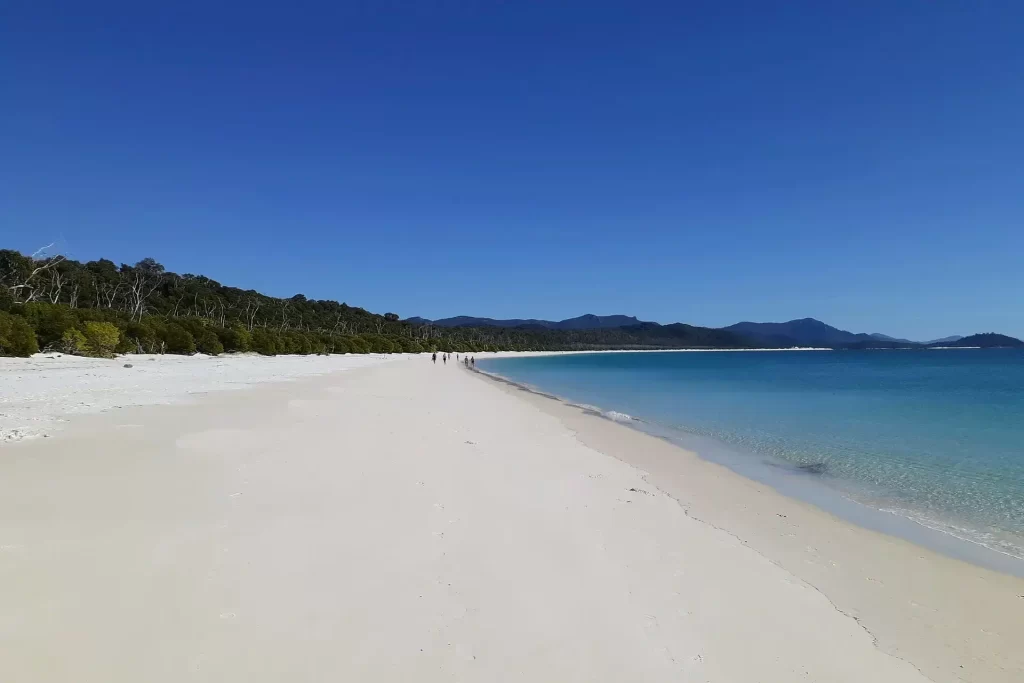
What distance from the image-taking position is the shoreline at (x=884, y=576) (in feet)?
12.6

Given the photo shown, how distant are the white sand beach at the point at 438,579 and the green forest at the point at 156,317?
23.5 meters

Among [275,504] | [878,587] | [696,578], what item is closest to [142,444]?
[275,504]

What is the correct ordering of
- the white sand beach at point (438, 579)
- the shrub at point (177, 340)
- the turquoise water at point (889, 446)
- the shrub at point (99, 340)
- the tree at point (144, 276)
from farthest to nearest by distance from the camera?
the tree at point (144, 276) < the shrub at point (177, 340) < the shrub at point (99, 340) < the turquoise water at point (889, 446) < the white sand beach at point (438, 579)

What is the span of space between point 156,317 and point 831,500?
157 feet

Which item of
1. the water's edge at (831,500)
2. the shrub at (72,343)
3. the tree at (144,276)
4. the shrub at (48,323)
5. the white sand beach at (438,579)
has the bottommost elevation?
the water's edge at (831,500)

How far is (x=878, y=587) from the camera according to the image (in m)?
4.85

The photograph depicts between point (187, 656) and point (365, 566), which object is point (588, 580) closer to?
point (365, 566)

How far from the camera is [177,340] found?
3644cm

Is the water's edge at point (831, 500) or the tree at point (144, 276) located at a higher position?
the tree at point (144, 276)

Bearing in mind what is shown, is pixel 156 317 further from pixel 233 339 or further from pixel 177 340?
pixel 177 340

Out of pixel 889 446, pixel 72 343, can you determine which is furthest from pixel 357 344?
pixel 889 446

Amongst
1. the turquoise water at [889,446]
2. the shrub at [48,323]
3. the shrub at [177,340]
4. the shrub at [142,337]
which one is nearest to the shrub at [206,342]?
the shrub at [177,340]

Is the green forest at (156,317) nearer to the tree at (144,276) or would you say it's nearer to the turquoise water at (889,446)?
the tree at (144,276)

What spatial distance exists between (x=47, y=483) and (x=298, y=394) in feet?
38.1
